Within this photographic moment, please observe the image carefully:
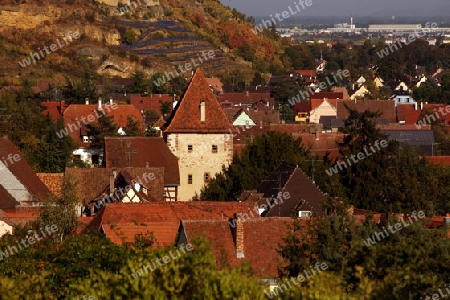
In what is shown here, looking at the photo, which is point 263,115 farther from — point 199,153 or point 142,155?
point 142,155

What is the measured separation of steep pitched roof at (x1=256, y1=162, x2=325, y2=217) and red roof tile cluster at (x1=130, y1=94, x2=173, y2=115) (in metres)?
33.3

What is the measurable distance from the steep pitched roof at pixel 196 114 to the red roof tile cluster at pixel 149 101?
26.4 meters

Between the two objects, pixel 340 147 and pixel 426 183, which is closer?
pixel 426 183

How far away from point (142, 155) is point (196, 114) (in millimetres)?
2412

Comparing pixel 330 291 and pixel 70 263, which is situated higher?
pixel 330 291

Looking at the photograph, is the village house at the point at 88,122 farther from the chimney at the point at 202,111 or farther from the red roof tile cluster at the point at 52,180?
the red roof tile cluster at the point at 52,180

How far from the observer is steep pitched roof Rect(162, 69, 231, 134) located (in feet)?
140

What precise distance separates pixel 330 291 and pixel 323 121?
5960 cm

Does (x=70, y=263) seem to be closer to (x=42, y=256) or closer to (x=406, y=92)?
(x=42, y=256)

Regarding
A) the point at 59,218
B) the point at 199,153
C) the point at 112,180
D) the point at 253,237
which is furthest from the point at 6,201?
the point at 253,237

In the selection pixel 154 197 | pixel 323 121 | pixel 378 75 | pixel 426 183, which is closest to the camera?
pixel 154 197

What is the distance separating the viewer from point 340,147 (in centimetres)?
4650

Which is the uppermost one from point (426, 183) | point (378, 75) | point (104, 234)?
point (104, 234)

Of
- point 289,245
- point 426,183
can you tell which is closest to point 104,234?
point 289,245
